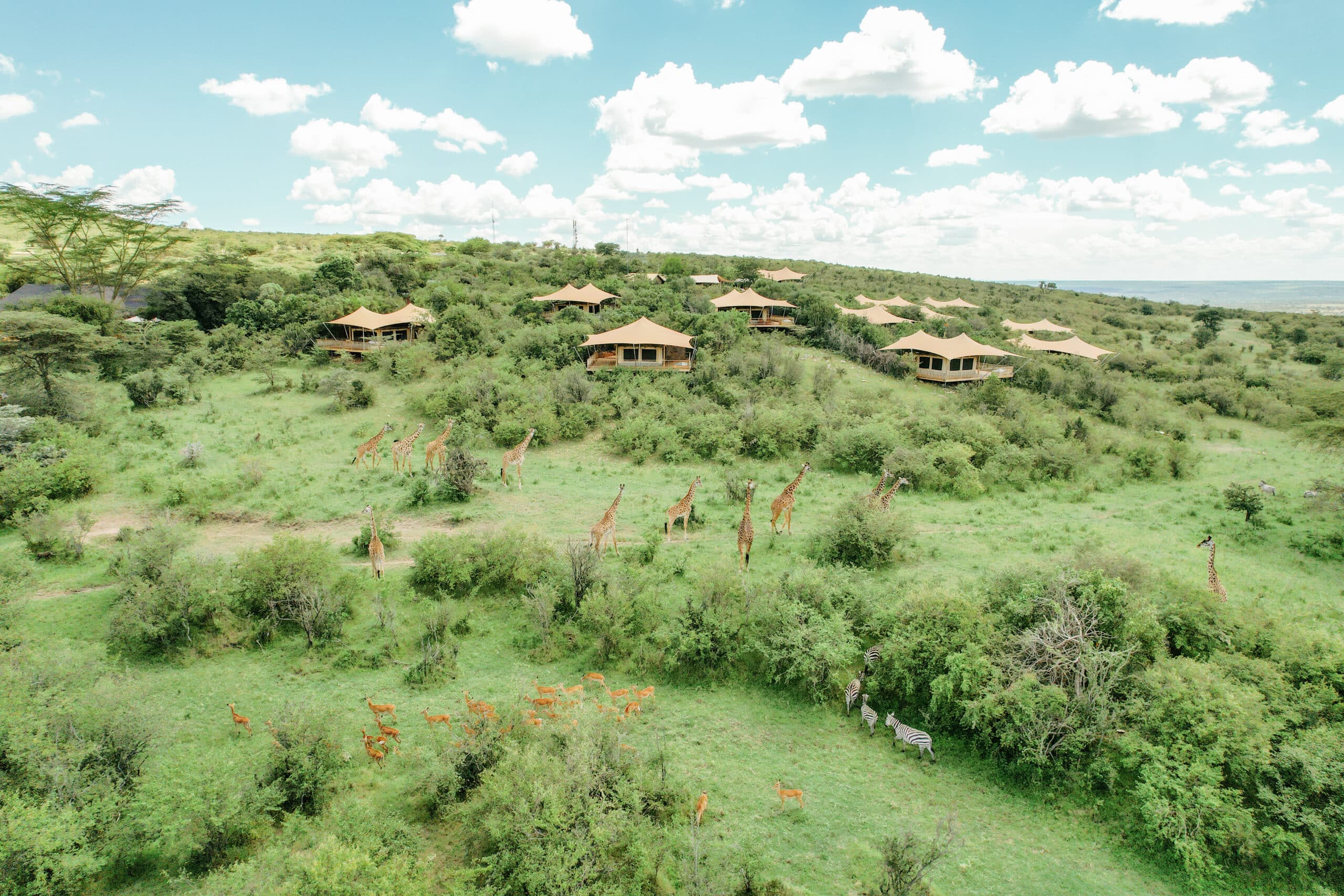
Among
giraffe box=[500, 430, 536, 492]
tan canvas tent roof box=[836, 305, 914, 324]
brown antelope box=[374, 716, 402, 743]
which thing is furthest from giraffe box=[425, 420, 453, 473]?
tan canvas tent roof box=[836, 305, 914, 324]

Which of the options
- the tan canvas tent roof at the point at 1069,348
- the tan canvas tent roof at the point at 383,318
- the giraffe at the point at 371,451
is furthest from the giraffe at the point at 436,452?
the tan canvas tent roof at the point at 1069,348

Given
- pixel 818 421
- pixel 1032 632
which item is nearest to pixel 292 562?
pixel 1032 632

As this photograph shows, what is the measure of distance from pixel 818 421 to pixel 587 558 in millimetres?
14263

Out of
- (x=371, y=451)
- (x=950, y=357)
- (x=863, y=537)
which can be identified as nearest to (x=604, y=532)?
(x=863, y=537)

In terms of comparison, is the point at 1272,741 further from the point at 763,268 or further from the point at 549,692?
the point at 763,268

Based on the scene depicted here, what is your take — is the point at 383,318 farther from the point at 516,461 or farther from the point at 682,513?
the point at 682,513

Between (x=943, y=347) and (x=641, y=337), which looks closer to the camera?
(x=641, y=337)

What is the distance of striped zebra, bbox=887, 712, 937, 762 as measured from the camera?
9.10m

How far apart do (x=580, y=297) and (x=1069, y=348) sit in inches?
1204

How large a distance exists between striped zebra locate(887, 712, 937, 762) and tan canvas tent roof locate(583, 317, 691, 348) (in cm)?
2325

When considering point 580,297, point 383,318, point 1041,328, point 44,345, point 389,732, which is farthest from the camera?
point 1041,328

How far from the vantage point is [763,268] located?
6356 cm

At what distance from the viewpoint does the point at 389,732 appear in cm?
905

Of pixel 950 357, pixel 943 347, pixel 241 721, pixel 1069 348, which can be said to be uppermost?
pixel 1069 348
